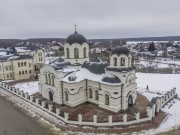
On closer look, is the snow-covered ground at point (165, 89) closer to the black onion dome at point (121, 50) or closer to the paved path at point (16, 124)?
the black onion dome at point (121, 50)

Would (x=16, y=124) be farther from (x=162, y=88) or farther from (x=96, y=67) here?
(x=162, y=88)

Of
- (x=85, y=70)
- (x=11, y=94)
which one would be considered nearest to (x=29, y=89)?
(x=11, y=94)

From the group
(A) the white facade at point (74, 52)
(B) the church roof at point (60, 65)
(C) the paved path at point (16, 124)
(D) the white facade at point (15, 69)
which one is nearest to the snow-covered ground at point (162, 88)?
(D) the white facade at point (15, 69)

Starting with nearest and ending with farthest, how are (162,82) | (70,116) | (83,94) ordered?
(70,116)
(83,94)
(162,82)

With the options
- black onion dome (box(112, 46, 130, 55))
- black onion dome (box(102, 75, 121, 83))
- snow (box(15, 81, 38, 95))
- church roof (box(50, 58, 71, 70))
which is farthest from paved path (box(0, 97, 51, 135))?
black onion dome (box(112, 46, 130, 55))

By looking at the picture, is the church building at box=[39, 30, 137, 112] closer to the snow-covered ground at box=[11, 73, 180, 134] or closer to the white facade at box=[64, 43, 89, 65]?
the white facade at box=[64, 43, 89, 65]

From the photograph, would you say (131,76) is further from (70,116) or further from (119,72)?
(70,116)

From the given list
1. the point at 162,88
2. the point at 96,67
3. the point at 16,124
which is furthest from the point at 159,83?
the point at 16,124
